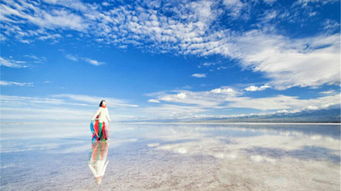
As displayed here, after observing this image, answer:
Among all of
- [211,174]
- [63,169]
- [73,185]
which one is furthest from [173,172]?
[63,169]

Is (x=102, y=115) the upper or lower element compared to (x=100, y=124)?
upper

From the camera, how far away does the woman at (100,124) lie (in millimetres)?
9520

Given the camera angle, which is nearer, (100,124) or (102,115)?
(100,124)

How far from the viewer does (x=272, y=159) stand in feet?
17.4

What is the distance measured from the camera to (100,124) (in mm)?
9617

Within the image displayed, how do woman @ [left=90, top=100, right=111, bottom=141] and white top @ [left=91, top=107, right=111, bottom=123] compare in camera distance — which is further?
white top @ [left=91, top=107, right=111, bottom=123]

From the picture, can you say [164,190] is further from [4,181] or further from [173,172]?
[4,181]

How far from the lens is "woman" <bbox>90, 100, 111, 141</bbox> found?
9.52m

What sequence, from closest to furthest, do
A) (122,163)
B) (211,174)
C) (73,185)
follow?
1. (73,185)
2. (211,174)
3. (122,163)

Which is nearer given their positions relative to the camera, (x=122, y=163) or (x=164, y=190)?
(x=164, y=190)

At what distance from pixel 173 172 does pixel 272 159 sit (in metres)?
3.36

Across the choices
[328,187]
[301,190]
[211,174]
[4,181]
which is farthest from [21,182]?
[328,187]

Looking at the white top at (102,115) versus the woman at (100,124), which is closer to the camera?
the woman at (100,124)

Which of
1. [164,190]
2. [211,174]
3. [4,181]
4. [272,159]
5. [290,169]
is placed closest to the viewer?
[164,190]
